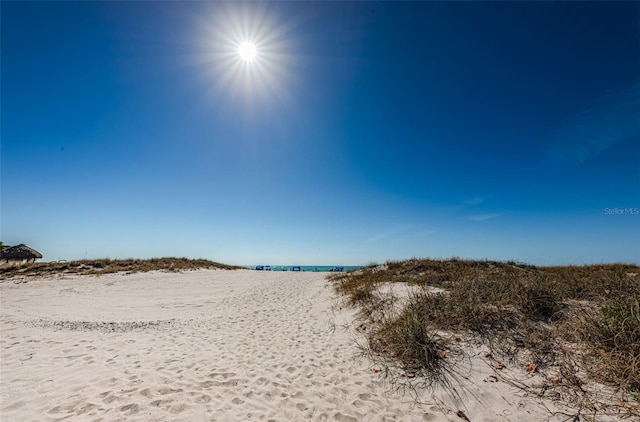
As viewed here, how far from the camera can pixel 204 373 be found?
5.60 metres

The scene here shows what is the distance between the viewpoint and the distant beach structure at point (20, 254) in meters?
29.0

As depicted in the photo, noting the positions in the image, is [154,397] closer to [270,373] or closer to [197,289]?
[270,373]

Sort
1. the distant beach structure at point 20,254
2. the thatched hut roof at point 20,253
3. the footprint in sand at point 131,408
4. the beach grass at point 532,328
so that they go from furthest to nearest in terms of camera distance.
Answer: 1. the thatched hut roof at point 20,253
2. the distant beach structure at point 20,254
3. the beach grass at point 532,328
4. the footprint in sand at point 131,408

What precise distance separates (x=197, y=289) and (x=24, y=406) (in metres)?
13.2

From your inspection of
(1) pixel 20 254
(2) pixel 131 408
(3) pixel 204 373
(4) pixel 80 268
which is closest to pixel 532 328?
(3) pixel 204 373

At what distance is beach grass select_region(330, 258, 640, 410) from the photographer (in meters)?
4.62

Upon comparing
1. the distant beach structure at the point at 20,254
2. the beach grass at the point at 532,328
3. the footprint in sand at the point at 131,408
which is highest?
the distant beach structure at the point at 20,254

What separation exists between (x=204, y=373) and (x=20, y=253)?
129 feet

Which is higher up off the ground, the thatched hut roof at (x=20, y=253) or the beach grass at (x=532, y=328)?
the thatched hut roof at (x=20, y=253)

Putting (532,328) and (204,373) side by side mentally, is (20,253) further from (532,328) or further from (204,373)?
(532,328)

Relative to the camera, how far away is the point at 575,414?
12.7ft

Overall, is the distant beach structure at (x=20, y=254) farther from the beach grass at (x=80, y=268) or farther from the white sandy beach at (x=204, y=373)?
the white sandy beach at (x=204, y=373)

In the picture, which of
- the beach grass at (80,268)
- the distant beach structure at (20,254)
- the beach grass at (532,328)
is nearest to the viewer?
the beach grass at (532,328)

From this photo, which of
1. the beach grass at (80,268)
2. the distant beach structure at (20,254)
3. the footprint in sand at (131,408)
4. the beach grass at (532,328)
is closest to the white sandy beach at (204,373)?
the footprint in sand at (131,408)
